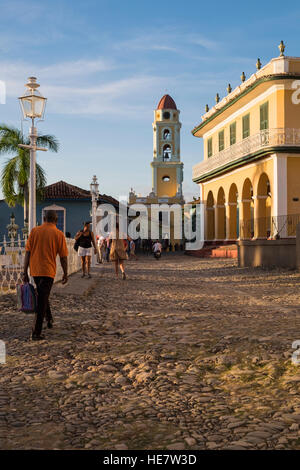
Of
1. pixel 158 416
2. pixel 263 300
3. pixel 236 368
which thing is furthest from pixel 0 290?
pixel 158 416

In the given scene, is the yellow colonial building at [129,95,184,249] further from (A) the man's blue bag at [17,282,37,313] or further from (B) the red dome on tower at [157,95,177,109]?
(A) the man's blue bag at [17,282,37,313]

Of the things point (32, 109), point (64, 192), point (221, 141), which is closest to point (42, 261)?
point (32, 109)

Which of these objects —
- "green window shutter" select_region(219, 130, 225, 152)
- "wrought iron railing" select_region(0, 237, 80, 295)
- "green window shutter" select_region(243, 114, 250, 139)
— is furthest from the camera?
"green window shutter" select_region(219, 130, 225, 152)

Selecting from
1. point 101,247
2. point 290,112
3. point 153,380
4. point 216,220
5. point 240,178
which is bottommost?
point 153,380

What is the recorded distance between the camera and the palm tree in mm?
33469

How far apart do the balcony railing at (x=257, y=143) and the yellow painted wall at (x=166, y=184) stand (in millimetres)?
26018

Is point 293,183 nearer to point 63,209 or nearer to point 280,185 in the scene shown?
point 280,185

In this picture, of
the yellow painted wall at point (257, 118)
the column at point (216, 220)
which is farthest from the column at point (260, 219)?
the column at point (216, 220)

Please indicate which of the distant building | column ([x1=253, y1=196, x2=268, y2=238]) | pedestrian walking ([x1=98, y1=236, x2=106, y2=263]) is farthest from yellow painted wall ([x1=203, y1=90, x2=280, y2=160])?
the distant building

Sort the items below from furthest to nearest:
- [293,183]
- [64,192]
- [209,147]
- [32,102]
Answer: [64,192]
[209,147]
[293,183]
[32,102]

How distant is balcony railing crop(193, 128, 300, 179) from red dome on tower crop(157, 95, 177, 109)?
89.6 ft

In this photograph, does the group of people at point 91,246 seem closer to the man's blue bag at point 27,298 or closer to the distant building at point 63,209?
the man's blue bag at point 27,298

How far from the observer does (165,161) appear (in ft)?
183

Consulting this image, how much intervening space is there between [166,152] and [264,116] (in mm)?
32383
